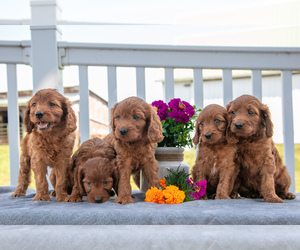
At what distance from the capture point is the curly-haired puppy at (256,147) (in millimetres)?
2221

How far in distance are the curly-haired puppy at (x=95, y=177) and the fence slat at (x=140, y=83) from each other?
3.97 ft

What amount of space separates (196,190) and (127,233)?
892 millimetres

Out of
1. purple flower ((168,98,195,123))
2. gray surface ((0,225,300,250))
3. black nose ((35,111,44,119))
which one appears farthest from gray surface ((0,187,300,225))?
purple flower ((168,98,195,123))

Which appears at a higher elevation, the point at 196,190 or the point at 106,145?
the point at 106,145

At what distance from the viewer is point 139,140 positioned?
2.27 meters

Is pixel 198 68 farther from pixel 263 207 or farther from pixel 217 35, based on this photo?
pixel 217 35

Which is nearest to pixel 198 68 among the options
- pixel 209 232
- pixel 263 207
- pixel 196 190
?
pixel 196 190

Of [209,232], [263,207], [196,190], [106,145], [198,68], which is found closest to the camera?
[209,232]

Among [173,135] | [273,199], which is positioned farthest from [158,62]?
A: [273,199]

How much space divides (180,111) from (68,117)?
100 cm

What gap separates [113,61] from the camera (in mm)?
3428

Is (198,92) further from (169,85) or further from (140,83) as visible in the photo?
(140,83)

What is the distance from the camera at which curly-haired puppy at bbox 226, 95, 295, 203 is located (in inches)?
87.4

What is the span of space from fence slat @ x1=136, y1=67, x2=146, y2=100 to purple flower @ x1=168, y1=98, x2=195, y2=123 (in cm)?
77
